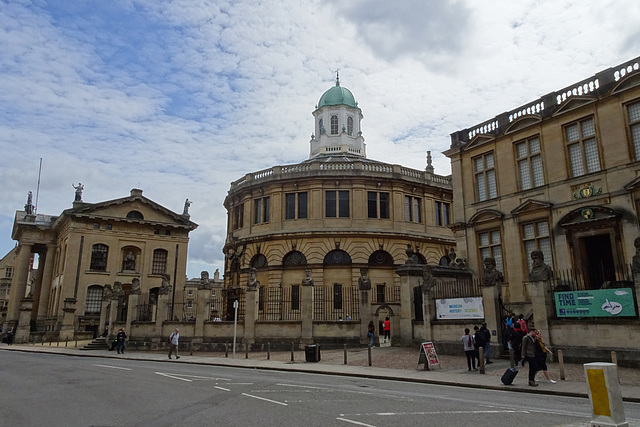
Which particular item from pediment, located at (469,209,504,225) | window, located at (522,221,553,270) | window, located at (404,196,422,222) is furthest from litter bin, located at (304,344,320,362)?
window, located at (404,196,422,222)

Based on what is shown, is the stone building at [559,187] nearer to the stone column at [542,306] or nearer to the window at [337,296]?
the stone column at [542,306]

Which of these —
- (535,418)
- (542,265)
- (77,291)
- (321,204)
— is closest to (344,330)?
(542,265)

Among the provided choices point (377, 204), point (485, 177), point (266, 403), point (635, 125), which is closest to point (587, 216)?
point (635, 125)

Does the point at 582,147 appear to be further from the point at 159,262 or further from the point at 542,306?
the point at 159,262

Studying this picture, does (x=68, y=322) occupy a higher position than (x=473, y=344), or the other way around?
(x=68, y=322)

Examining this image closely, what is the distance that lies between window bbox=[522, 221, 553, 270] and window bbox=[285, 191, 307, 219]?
65.6 ft

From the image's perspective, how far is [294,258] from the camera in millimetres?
40594

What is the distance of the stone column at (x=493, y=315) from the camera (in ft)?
65.9

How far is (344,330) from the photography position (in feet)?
88.9

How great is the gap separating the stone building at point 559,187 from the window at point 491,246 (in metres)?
0.05

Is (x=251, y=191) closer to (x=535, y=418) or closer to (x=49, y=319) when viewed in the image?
(x=49, y=319)

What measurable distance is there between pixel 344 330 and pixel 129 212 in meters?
33.2

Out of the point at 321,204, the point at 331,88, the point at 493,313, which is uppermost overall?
the point at 331,88

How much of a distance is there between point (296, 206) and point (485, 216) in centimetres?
1828
